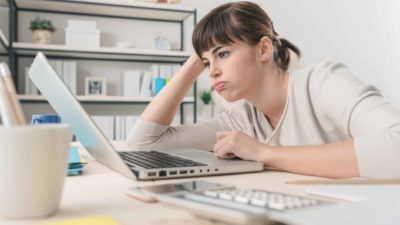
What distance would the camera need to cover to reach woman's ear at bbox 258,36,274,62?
3.97 ft

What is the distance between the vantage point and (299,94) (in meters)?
1.10

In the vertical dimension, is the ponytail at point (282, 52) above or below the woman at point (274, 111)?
above

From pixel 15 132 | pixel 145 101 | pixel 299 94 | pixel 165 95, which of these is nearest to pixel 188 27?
pixel 145 101

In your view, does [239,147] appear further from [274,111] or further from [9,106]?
[9,106]

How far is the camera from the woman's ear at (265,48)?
1211 millimetres

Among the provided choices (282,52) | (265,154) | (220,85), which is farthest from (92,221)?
(282,52)

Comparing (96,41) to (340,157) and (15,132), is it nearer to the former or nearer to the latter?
(340,157)

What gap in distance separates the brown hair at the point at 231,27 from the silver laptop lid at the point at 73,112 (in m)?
0.48

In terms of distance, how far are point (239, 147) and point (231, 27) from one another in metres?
0.43

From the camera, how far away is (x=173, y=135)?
1275 mm

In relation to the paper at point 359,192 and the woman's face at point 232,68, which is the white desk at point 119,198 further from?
the woman's face at point 232,68

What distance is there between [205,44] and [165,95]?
26 cm


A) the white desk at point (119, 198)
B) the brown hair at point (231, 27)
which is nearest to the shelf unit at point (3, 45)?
the brown hair at point (231, 27)

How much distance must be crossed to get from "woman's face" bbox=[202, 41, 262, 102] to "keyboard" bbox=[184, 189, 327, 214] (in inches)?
29.3
